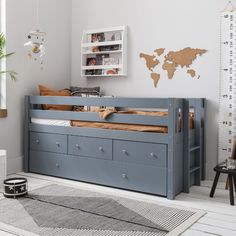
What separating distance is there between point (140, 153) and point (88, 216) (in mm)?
820

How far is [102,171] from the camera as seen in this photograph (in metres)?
3.23

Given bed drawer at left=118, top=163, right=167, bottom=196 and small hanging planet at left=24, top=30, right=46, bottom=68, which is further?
small hanging planet at left=24, top=30, right=46, bottom=68

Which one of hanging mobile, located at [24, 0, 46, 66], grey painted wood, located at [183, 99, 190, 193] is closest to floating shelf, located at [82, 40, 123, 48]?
hanging mobile, located at [24, 0, 46, 66]

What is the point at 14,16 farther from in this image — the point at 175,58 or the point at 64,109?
the point at 175,58

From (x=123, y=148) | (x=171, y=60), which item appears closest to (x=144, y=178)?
(x=123, y=148)

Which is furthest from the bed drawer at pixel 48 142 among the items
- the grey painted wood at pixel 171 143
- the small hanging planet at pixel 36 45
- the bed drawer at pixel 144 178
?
the grey painted wood at pixel 171 143

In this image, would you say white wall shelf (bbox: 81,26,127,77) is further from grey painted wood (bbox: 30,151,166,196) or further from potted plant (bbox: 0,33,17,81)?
grey painted wood (bbox: 30,151,166,196)

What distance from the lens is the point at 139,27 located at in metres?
3.89

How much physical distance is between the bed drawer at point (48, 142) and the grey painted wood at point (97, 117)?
0.20 meters

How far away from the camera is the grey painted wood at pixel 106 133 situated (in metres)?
2.91

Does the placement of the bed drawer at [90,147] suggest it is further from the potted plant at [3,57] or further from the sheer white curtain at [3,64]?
the sheer white curtain at [3,64]

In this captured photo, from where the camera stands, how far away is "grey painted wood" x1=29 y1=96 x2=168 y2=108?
9.55 feet

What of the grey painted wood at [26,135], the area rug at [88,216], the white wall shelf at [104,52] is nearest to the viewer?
the area rug at [88,216]

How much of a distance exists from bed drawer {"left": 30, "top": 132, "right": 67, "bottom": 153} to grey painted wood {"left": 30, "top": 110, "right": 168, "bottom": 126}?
0.20m
